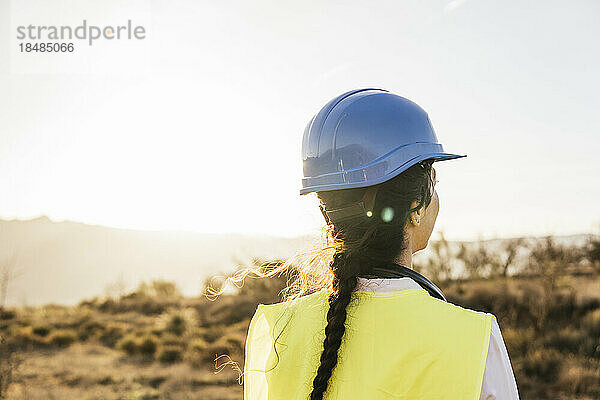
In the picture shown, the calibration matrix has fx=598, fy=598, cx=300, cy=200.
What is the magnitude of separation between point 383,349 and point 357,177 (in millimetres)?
437

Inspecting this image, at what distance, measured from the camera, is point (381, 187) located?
4.78ft

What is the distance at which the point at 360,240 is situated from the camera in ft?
4.64

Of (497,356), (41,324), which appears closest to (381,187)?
(497,356)

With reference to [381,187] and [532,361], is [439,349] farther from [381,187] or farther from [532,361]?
[532,361]

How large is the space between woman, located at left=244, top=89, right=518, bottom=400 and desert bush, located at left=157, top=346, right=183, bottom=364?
13.1m

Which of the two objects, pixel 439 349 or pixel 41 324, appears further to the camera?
pixel 41 324

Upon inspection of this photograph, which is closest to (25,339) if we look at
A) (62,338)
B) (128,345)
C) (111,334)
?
(62,338)

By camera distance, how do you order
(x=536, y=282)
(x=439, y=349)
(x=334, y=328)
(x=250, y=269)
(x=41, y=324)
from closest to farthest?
(x=439, y=349) < (x=334, y=328) < (x=250, y=269) < (x=536, y=282) < (x=41, y=324)

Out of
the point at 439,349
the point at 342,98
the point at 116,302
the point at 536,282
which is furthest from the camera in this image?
the point at 116,302

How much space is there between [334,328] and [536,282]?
1427 centimetres

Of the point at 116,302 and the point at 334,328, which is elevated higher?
the point at 334,328

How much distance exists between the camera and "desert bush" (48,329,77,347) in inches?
643

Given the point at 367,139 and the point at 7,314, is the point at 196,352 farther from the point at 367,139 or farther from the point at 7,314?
the point at 367,139

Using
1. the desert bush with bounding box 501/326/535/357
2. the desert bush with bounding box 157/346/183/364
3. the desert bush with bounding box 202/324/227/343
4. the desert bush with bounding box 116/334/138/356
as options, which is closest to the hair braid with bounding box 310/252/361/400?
the desert bush with bounding box 501/326/535/357
